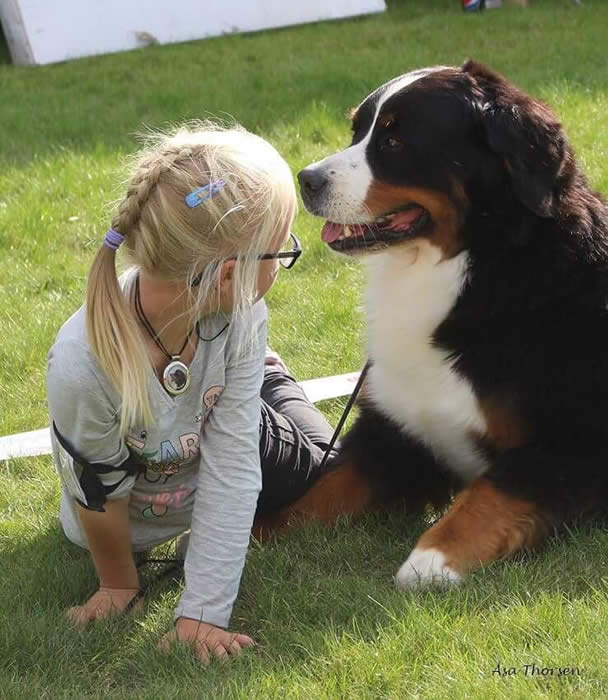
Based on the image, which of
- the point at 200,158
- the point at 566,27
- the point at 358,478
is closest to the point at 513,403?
the point at 358,478

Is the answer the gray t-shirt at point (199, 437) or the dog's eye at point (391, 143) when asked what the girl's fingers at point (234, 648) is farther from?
the dog's eye at point (391, 143)

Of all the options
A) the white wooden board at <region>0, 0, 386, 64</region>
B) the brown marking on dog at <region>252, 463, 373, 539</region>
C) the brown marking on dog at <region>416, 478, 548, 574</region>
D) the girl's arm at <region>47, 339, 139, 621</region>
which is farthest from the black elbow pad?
the white wooden board at <region>0, 0, 386, 64</region>

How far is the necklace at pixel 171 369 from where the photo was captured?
2.54m

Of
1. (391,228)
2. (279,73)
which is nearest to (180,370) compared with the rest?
(391,228)

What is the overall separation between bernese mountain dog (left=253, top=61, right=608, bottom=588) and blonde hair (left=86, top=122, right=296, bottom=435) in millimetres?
430

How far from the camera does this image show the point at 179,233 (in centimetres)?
239

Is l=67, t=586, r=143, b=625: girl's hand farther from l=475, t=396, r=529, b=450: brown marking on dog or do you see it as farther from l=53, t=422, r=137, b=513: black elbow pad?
l=475, t=396, r=529, b=450: brown marking on dog

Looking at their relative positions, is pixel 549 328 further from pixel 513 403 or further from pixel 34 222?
pixel 34 222

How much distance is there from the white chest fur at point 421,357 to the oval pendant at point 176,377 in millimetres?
692

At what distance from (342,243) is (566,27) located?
6.62m

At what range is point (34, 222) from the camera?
541cm

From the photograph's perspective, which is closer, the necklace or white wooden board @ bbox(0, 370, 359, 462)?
the necklace

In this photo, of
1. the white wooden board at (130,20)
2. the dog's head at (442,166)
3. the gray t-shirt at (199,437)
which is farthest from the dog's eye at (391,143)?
the white wooden board at (130,20)
